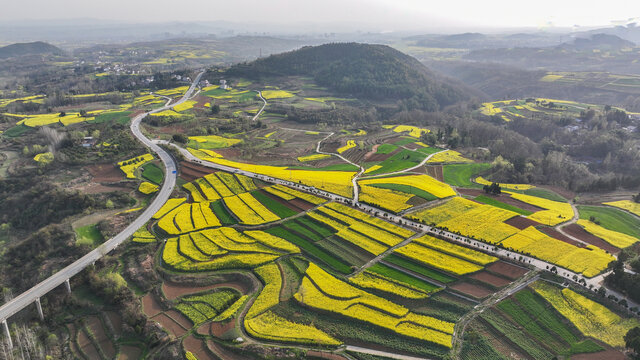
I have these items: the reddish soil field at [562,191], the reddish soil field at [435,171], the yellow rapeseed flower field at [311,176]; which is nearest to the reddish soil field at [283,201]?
the yellow rapeseed flower field at [311,176]

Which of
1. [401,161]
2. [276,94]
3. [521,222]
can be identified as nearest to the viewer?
[521,222]

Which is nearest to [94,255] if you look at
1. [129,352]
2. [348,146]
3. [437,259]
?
[129,352]

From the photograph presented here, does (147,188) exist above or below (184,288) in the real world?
above

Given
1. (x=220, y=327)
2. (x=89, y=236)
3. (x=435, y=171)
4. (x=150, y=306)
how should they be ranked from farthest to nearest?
(x=435, y=171), (x=89, y=236), (x=150, y=306), (x=220, y=327)

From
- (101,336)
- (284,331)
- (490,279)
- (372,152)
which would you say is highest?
(372,152)

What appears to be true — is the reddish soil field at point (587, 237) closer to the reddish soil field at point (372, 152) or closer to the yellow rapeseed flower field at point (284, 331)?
the yellow rapeseed flower field at point (284, 331)

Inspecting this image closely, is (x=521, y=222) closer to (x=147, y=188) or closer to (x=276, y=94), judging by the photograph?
(x=147, y=188)

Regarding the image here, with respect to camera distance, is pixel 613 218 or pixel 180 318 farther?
pixel 613 218
